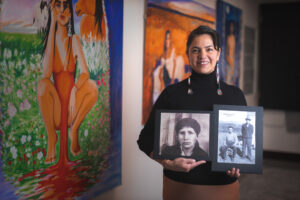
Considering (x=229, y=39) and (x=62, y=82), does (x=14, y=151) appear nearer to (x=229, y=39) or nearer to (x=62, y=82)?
(x=62, y=82)

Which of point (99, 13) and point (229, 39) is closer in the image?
point (99, 13)

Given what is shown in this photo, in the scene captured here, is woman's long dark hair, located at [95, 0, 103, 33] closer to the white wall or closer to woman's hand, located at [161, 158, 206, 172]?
the white wall

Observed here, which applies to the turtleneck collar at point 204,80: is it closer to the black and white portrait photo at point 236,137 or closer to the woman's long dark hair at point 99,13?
the black and white portrait photo at point 236,137

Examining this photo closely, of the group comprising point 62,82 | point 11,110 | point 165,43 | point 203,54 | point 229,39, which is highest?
point 229,39

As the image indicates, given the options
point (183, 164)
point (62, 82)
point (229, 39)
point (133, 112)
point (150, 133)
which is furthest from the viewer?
point (229, 39)

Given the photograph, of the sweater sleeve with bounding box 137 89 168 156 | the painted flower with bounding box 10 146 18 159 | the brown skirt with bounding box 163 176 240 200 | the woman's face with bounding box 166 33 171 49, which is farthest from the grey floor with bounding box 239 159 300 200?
the painted flower with bounding box 10 146 18 159

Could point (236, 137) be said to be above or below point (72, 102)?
below

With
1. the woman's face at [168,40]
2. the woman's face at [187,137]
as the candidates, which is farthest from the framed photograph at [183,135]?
the woman's face at [168,40]

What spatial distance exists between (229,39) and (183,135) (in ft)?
9.63

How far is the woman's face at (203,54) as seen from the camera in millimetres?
1629

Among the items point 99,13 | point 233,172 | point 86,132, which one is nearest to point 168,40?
point 99,13

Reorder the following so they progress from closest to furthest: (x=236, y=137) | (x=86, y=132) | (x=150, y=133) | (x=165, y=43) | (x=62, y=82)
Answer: (x=236, y=137) < (x=150, y=133) < (x=62, y=82) < (x=86, y=132) < (x=165, y=43)

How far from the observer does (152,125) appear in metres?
1.70

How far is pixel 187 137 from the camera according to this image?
157 cm
